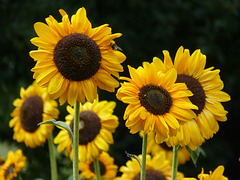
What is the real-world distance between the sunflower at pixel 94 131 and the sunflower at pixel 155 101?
0.46 metres

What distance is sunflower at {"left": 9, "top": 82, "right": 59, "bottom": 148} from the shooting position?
175 centimetres

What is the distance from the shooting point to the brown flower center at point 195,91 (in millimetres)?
1242

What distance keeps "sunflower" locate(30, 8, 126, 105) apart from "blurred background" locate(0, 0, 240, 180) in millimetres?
1661

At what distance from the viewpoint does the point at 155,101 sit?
3.77 ft

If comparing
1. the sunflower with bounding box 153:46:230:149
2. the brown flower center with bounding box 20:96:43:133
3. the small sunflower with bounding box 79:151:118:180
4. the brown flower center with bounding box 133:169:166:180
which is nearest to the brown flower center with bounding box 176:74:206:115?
the sunflower with bounding box 153:46:230:149

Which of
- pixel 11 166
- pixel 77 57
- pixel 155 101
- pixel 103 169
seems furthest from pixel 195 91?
pixel 11 166

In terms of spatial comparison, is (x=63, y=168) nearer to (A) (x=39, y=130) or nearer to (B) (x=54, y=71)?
(A) (x=39, y=130)

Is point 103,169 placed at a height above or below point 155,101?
below

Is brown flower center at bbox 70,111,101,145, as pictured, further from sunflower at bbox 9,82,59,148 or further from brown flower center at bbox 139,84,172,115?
brown flower center at bbox 139,84,172,115

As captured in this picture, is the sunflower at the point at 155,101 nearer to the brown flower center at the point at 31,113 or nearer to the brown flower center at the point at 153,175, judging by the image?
the brown flower center at the point at 153,175

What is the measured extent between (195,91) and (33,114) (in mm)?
819

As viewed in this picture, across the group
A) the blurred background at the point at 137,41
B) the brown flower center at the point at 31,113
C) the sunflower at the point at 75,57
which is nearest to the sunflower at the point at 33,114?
the brown flower center at the point at 31,113

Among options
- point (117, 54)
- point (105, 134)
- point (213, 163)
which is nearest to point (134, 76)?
point (117, 54)

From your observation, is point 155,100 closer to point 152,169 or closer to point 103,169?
point 152,169
